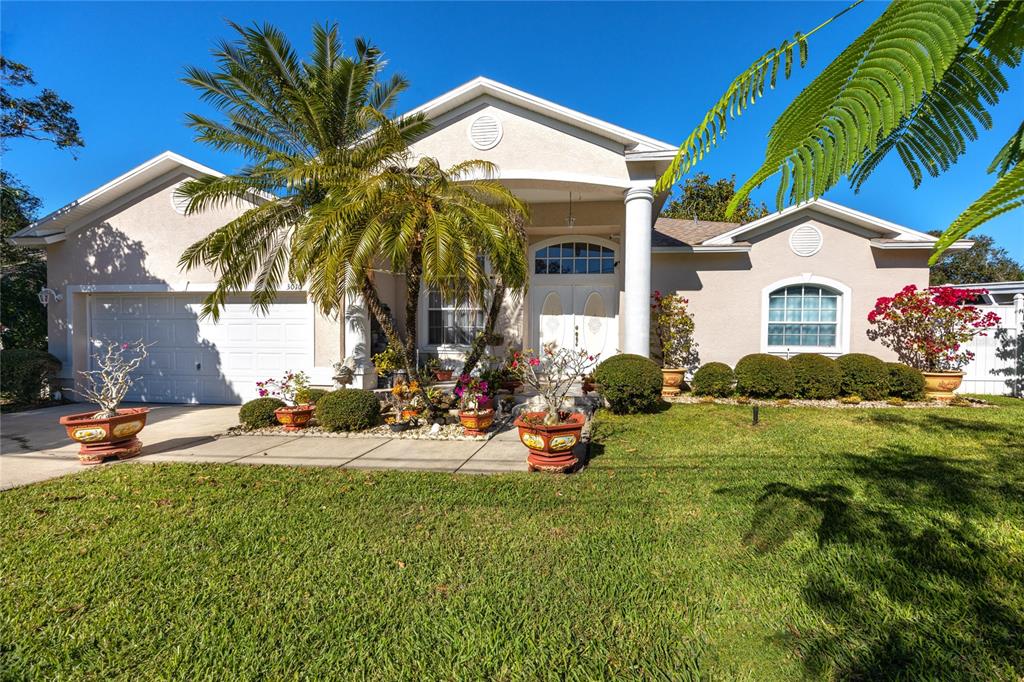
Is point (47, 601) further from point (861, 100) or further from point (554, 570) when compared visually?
point (861, 100)

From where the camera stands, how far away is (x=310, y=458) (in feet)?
21.2

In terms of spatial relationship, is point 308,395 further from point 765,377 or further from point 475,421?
point 765,377

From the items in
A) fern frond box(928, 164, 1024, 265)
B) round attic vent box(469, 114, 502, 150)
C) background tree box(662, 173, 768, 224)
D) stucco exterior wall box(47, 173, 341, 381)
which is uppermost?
background tree box(662, 173, 768, 224)

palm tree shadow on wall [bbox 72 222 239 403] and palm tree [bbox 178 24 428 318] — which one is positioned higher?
palm tree [bbox 178 24 428 318]

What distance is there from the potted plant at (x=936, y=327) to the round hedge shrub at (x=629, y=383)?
647 centimetres

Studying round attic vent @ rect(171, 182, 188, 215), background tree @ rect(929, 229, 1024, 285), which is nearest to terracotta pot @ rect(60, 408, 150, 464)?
round attic vent @ rect(171, 182, 188, 215)

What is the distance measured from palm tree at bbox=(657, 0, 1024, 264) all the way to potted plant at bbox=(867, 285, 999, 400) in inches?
479

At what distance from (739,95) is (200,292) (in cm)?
1219

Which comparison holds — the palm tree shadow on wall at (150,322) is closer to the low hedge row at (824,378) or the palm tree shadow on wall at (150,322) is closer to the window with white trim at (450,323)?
the window with white trim at (450,323)

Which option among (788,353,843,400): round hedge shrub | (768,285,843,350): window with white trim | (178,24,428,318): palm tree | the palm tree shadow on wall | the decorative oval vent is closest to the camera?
(178,24,428,318): palm tree

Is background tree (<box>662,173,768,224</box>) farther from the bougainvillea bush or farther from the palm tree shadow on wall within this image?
the palm tree shadow on wall

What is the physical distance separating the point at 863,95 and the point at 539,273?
1144 cm

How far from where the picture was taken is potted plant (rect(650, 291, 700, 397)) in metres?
10.9

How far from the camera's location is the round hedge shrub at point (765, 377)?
997cm
